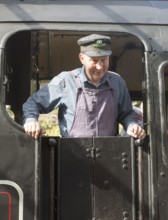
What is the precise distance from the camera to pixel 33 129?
3227 mm

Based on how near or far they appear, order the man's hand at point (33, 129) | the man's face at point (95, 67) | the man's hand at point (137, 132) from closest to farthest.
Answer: the man's hand at point (33, 129) → the man's hand at point (137, 132) → the man's face at point (95, 67)

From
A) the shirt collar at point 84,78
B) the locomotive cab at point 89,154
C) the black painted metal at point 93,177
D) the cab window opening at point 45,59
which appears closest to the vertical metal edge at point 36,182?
the locomotive cab at point 89,154

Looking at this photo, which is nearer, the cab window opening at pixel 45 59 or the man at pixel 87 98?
the man at pixel 87 98

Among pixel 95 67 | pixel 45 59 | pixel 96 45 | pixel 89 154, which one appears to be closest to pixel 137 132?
pixel 89 154

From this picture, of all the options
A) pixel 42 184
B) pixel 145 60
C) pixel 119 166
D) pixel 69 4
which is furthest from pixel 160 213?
pixel 69 4

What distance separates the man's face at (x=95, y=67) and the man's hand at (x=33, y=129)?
0.53 m

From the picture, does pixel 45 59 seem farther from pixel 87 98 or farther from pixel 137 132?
pixel 137 132

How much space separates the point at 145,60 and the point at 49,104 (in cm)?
71

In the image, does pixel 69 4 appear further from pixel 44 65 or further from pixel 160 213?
pixel 160 213

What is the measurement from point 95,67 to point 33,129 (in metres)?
0.62

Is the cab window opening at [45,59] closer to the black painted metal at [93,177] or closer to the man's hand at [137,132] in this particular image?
the man's hand at [137,132]

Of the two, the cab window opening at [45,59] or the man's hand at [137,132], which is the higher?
the cab window opening at [45,59]

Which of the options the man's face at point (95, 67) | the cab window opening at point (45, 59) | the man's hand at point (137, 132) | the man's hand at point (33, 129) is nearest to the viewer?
the man's hand at point (33, 129)

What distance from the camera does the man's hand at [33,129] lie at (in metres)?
3.23
